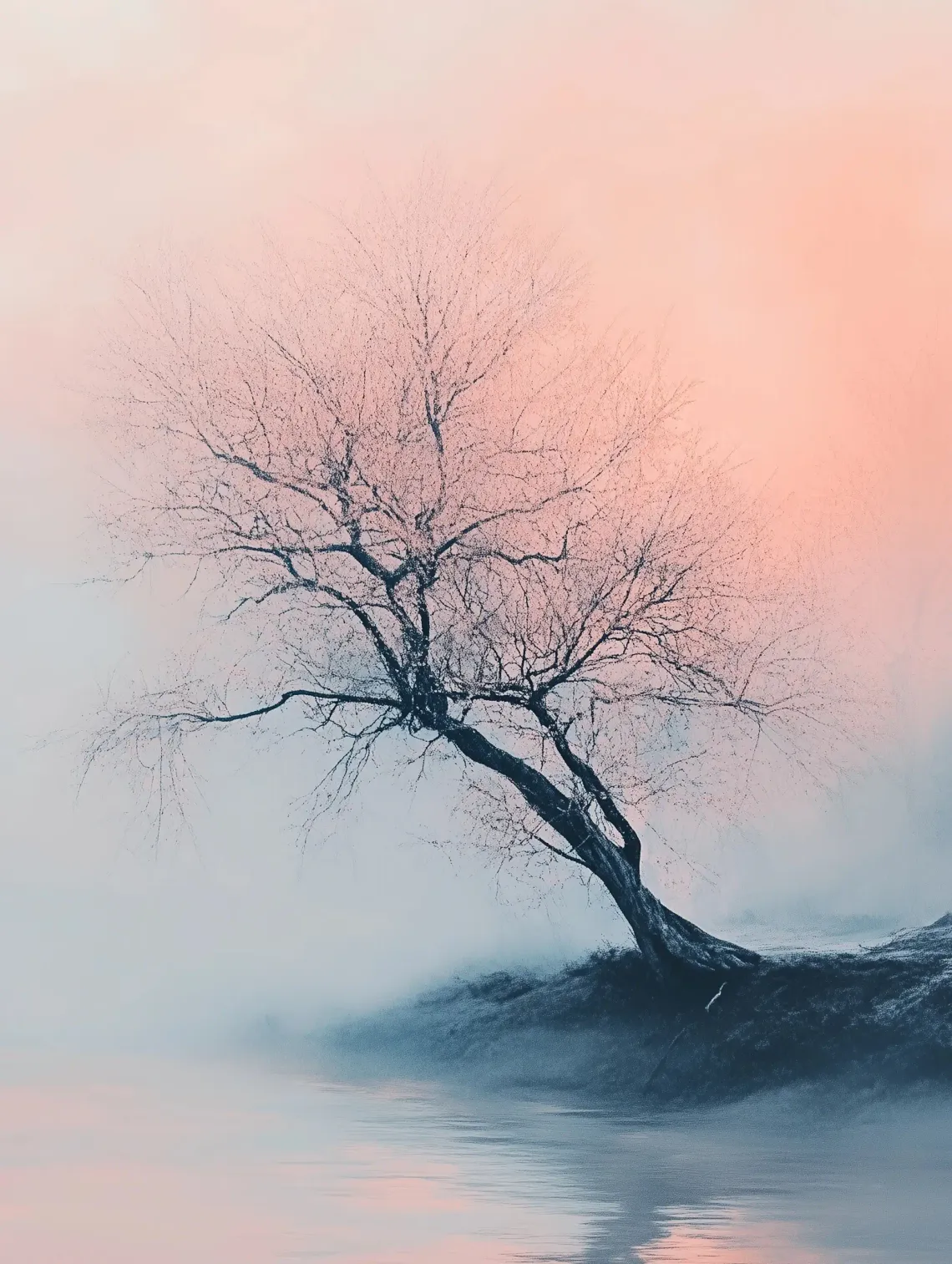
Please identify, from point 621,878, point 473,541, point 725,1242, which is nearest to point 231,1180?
point 725,1242

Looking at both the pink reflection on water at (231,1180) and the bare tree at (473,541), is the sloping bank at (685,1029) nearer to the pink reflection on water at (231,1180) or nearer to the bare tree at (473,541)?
the bare tree at (473,541)

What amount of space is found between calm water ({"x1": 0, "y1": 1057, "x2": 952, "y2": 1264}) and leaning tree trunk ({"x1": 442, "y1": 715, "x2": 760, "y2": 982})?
32.1 inches

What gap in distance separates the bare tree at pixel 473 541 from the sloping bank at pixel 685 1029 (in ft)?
0.95

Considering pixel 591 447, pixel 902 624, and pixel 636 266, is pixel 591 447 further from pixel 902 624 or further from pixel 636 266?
pixel 902 624

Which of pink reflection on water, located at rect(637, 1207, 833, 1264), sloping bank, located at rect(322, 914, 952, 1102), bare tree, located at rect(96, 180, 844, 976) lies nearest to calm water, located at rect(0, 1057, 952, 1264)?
pink reflection on water, located at rect(637, 1207, 833, 1264)

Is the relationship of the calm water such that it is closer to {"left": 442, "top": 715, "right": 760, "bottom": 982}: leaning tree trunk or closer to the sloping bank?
the sloping bank

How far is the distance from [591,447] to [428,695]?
1432mm

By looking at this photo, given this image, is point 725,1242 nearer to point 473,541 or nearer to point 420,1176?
point 420,1176

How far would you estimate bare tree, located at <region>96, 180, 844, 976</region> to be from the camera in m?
8.01

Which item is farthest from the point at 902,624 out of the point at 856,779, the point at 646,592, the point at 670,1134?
the point at 670,1134

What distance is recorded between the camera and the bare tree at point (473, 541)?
8.01m

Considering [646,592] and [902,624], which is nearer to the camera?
[646,592]

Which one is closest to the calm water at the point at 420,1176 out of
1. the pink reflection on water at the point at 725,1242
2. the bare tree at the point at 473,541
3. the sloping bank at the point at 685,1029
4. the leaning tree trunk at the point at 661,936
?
the pink reflection on water at the point at 725,1242

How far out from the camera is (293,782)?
8414mm
